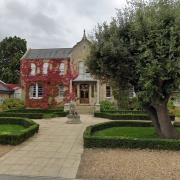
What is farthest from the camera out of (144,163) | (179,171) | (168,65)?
(168,65)

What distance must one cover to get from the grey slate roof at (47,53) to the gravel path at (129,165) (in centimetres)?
3228

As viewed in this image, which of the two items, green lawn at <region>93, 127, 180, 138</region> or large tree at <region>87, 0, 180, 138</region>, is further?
green lawn at <region>93, 127, 180, 138</region>

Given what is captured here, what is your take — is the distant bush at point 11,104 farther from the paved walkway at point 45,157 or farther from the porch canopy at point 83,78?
the paved walkway at point 45,157

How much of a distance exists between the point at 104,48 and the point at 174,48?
2998 millimetres

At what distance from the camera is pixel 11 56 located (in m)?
66.8

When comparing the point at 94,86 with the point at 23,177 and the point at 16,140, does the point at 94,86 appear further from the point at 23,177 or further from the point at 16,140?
the point at 23,177

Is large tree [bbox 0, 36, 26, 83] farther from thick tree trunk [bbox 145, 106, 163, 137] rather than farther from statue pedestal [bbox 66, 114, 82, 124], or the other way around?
thick tree trunk [bbox 145, 106, 163, 137]

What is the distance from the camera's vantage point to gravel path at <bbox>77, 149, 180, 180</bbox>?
919 cm

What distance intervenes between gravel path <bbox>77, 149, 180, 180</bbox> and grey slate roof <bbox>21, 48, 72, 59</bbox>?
32.3 metres

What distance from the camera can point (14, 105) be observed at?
40500mm

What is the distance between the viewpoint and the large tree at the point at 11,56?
64.5 m

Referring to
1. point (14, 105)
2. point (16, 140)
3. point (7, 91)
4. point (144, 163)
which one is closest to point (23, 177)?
point (144, 163)

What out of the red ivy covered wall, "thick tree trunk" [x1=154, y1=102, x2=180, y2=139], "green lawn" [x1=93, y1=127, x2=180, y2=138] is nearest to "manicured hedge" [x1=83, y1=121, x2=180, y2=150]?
"thick tree trunk" [x1=154, y1=102, x2=180, y2=139]

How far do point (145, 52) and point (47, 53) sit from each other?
33410mm
